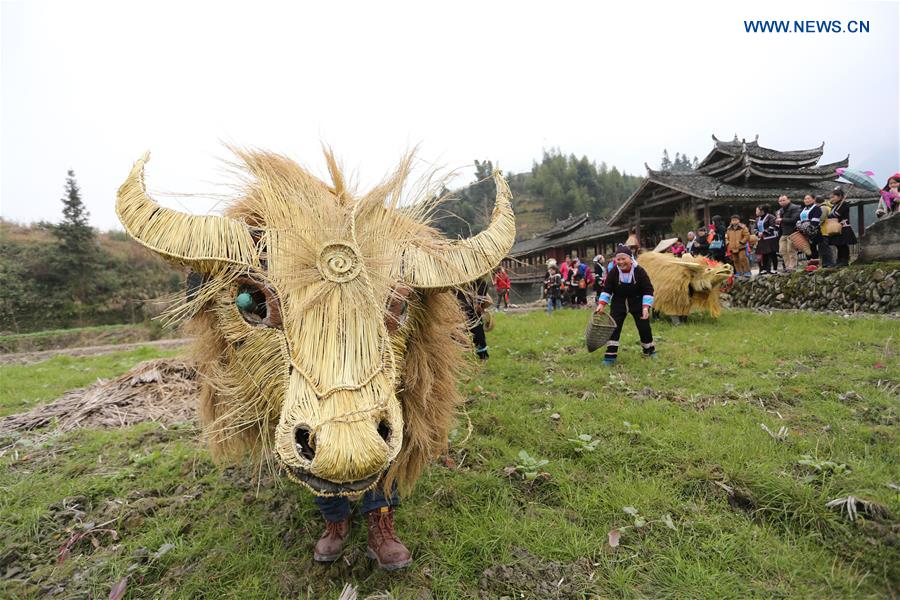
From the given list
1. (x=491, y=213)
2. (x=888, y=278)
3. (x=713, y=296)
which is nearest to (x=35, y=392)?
(x=491, y=213)

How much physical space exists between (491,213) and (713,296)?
7.43 metres

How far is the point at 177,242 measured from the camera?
6.04ft

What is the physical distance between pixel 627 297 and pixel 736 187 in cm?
1530

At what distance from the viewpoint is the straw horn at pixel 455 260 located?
204 cm

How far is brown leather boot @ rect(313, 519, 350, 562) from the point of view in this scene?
2193 mm

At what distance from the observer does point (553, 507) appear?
2635 mm

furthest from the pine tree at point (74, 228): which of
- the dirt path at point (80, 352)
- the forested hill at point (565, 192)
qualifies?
the forested hill at point (565, 192)

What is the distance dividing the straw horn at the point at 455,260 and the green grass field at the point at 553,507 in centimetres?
148

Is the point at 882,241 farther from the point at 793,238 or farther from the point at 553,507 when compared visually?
the point at 553,507

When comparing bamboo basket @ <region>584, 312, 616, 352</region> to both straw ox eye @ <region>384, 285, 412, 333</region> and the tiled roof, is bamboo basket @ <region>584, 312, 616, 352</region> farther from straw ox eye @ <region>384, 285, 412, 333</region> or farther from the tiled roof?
the tiled roof

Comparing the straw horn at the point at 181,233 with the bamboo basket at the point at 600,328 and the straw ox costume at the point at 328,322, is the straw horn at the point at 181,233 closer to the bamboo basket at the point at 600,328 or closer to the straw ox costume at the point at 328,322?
the straw ox costume at the point at 328,322

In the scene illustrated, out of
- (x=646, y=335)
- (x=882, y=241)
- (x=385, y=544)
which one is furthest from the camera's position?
(x=882, y=241)

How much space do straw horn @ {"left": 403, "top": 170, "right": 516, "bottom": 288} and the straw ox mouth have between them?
0.91 meters

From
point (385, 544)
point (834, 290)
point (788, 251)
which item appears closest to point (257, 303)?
point (385, 544)
